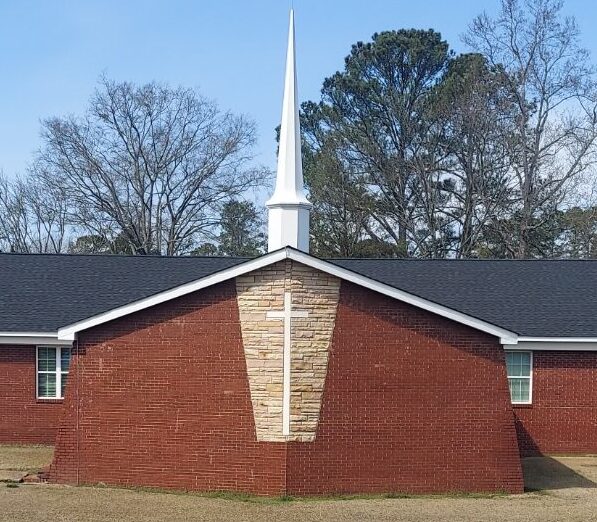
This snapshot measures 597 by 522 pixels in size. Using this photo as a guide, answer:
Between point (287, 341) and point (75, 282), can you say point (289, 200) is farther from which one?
point (75, 282)

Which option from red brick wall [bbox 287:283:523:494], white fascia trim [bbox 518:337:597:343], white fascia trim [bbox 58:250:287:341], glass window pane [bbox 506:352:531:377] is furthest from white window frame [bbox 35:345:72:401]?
white fascia trim [bbox 518:337:597:343]

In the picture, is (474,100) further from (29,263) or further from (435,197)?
(29,263)

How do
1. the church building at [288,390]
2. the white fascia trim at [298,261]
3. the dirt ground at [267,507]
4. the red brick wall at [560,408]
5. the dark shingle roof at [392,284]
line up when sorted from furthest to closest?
the dark shingle roof at [392,284] < the red brick wall at [560,408] < the church building at [288,390] < the white fascia trim at [298,261] < the dirt ground at [267,507]

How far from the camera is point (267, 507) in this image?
15.9m

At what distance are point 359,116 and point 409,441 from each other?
129ft

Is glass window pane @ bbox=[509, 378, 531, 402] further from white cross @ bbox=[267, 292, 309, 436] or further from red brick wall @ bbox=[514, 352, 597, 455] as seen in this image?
white cross @ bbox=[267, 292, 309, 436]

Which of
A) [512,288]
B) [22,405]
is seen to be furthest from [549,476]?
[22,405]

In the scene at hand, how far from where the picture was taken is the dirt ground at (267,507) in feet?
49.1

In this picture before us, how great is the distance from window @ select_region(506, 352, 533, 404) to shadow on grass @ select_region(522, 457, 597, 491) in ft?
4.99

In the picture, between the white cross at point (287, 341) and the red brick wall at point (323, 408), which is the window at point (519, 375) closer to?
the red brick wall at point (323, 408)

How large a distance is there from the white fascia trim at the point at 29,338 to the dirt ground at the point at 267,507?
17.8 ft

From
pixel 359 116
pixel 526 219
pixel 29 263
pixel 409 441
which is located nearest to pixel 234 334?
pixel 409 441

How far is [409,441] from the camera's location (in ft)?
57.1

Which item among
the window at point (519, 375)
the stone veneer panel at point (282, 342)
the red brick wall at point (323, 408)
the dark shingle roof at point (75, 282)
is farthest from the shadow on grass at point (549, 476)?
the dark shingle roof at point (75, 282)
